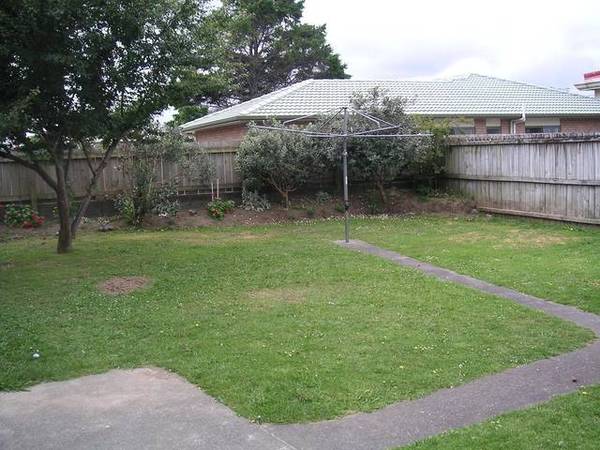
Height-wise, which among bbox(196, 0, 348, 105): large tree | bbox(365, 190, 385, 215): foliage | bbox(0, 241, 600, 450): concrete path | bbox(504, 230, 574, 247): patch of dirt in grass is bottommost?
bbox(0, 241, 600, 450): concrete path

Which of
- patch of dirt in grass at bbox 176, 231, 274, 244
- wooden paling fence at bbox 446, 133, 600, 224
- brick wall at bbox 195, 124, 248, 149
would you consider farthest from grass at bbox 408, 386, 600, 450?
brick wall at bbox 195, 124, 248, 149

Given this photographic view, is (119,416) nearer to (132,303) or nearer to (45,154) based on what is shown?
(132,303)

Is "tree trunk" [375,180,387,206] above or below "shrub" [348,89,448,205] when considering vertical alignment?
below

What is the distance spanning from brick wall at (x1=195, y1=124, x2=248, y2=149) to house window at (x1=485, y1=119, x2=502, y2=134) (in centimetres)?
976

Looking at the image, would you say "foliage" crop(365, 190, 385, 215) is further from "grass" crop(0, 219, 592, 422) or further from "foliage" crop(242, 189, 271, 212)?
"grass" crop(0, 219, 592, 422)

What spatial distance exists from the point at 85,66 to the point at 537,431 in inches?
325

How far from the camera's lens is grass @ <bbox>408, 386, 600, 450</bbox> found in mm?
4137

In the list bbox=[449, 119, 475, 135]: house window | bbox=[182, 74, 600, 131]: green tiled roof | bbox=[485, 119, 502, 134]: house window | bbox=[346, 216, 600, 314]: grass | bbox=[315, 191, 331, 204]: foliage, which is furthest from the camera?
bbox=[485, 119, 502, 134]: house window

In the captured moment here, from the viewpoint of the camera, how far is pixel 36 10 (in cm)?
932

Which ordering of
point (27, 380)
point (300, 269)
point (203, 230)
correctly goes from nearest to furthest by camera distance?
point (27, 380) → point (300, 269) → point (203, 230)

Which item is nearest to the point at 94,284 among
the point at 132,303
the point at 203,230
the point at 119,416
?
the point at 132,303

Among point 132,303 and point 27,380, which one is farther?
point 132,303

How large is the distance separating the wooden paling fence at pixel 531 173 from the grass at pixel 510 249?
0.48 m

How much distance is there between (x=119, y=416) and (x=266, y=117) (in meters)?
16.9
